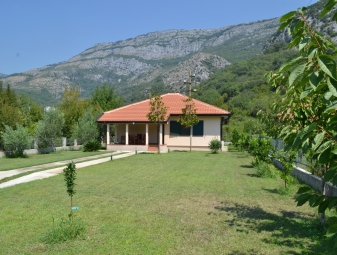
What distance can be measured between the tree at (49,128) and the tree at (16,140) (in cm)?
261

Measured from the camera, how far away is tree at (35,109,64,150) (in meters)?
23.3

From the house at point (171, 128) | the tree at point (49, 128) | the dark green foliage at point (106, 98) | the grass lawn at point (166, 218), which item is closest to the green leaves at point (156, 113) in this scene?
the house at point (171, 128)

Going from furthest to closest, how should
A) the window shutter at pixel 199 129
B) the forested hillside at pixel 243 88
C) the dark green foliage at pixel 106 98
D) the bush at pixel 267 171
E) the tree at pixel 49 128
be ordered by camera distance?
the forested hillside at pixel 243 88, the dark green foliage at pixel 106 98, the window shutter at pixel 199 129, the tree at pixel 49 128, the bush at pixel 267 171

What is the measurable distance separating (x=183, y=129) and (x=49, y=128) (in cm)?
1026

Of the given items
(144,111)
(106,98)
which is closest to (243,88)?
(106,98)

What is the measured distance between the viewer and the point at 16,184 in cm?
1024

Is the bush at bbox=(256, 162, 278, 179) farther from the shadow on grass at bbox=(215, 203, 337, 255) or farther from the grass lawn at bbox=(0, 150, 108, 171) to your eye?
the grass lawn at bbox=(0, 150, 108, 171)

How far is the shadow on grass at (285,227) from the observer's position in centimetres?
493

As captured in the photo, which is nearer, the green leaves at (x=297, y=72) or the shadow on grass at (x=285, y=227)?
the green leaves at (x=297, y=72)

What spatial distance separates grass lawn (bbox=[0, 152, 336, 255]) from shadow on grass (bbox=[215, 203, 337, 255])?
16mm

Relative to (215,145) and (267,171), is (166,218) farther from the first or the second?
(215,145)

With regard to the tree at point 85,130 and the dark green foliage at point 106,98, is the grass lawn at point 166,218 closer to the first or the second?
the tree at point 85,130

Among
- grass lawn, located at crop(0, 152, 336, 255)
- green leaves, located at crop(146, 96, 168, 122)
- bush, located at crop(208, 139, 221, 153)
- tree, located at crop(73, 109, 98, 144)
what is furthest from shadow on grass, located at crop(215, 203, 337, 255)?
tree, located at crop(73, 109, 98, 144)

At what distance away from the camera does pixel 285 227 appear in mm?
5844
